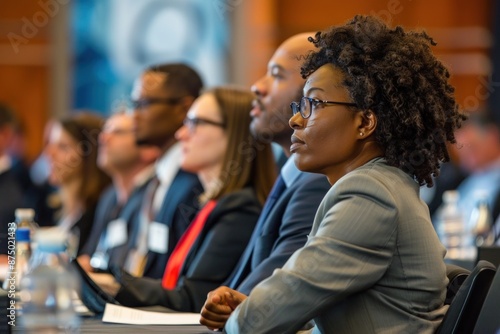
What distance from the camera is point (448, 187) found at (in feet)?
22.9

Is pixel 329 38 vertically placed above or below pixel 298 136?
above

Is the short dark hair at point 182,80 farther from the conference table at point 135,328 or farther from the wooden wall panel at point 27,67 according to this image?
the wooden wall panel at point 27,67

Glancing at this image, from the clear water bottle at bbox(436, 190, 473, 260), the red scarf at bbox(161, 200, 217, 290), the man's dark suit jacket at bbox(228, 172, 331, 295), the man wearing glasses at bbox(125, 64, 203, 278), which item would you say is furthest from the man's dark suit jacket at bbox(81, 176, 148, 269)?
the man's dark suit jacket at bbox(228, 172, 331, 295)

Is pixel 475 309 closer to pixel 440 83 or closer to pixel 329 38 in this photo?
pixel 440 83

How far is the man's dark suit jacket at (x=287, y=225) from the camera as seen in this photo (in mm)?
2635

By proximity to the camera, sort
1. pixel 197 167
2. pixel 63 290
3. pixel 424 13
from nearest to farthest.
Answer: pixel 63 290 → pixel 197 167 → pixel 424 13

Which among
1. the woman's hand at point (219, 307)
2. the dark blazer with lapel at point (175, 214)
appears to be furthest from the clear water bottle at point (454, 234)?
the woman's hand at point (219, 307)

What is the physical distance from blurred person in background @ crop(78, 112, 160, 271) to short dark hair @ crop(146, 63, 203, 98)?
2.37 ft

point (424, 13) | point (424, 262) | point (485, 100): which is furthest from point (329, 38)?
point (424, 13)

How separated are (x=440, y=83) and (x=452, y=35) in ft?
25.3

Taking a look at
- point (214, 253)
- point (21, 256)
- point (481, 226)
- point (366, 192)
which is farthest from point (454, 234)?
point (366, 192)

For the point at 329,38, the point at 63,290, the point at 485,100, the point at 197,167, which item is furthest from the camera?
the point at 485,100

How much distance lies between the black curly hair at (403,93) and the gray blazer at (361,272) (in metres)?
0.09

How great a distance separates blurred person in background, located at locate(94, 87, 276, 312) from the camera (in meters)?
3.17
